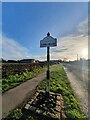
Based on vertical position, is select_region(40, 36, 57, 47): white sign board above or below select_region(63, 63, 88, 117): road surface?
above

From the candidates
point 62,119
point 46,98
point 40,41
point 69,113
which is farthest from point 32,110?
point 40,41

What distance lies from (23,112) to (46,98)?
2.41 metres

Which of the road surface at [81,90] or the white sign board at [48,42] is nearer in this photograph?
the white sign board at [48,42]

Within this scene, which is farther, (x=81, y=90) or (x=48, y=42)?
(x=81, y=90)

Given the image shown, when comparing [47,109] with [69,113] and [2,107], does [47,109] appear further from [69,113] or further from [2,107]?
[2,107]

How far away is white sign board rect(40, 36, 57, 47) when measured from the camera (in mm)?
9202

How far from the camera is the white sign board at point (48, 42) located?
9202 millimetres

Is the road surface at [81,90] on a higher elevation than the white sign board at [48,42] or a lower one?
lower

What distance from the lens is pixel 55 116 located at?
A: 22.2 ft

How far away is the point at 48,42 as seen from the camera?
931cm

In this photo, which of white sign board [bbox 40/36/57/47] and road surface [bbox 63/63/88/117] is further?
road surface [bbox 63/63/88/117]

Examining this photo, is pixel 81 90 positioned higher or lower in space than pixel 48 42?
lower

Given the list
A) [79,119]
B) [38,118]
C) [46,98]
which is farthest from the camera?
[46,98]

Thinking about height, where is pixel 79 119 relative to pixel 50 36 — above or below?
below
